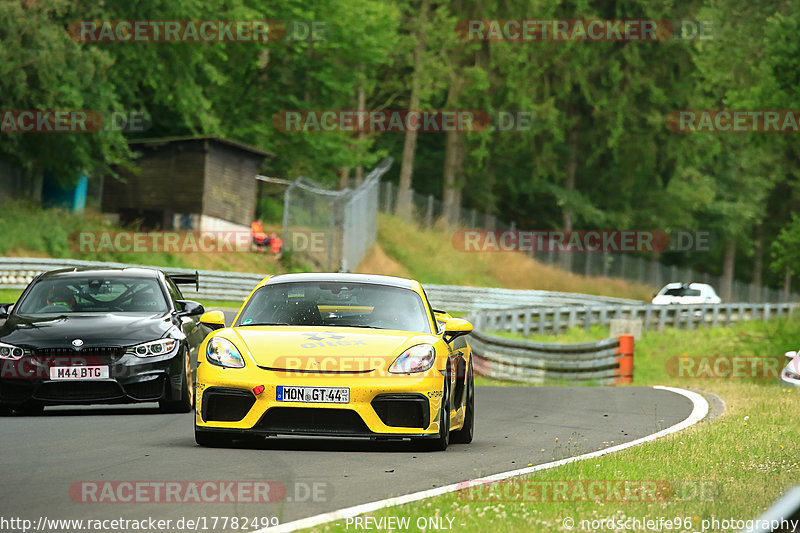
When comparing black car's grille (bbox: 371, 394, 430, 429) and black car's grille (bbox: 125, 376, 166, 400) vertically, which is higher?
black car's grille (bbox: 371, 394, 430, 429)

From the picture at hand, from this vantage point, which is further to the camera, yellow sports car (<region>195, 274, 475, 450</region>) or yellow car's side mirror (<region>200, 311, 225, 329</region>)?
yellow car's side mirror (<region>200, 311, 225, 329</region>)

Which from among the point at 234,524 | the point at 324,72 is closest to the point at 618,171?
the point at 324,72

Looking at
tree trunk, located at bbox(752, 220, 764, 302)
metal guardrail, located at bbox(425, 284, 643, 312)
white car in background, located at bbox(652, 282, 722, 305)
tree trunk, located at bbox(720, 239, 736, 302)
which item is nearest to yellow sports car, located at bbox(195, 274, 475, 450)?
metal guardrail, located at bbox(425, 284, 643, 312)

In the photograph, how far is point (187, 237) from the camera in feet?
156

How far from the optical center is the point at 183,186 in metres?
50.7

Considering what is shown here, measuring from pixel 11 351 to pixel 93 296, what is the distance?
1.52 m

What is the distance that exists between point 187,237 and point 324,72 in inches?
519

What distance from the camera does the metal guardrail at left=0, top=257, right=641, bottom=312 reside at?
3569 cm

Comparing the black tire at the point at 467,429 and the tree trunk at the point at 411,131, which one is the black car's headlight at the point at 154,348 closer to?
the black tire at the point at 467,429

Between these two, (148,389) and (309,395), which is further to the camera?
(148,389)

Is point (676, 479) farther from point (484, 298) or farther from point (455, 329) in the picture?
point (484, 298)

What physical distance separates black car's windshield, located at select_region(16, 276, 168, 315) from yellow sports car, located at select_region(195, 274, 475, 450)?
12.4 ft

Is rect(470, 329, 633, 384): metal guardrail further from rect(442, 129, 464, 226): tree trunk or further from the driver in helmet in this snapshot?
rect(442, 129, 464, 226): tree trunk

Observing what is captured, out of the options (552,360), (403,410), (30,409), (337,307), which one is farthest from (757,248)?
(403,410)
